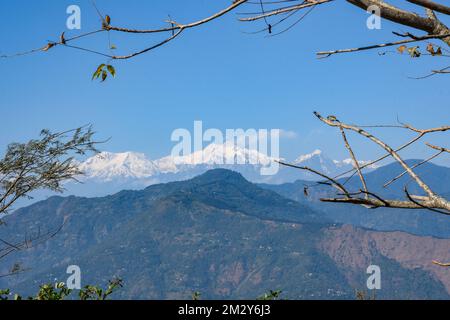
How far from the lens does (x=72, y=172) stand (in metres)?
13.7

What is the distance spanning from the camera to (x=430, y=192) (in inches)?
119

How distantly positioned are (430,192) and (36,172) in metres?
11.6

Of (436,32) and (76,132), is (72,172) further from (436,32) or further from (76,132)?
(436,32)

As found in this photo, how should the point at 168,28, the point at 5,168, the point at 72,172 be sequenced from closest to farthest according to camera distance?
the point at 168,28, the point at 5,168, the point at 72,172

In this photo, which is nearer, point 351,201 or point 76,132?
point 351,201
